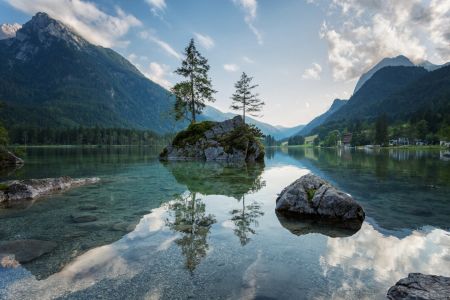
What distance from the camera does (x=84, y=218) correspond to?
8.05m

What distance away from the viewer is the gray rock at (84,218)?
784 centimetres

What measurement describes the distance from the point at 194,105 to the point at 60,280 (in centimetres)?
4423

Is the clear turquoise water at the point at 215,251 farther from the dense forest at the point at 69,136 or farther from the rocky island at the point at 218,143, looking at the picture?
the dense forest at the point at 69,136

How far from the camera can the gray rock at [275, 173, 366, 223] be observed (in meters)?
7.99

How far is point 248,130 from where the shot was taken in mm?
40125

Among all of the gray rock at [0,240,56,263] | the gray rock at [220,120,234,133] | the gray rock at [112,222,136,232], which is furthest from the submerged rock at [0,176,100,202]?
the gray rock at [220,120,234,133]

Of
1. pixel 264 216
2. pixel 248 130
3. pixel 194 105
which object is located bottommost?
pixel 264 216

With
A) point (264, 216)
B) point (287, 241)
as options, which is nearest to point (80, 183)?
point (264, 216)

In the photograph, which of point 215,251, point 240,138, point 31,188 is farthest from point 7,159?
point 215,251

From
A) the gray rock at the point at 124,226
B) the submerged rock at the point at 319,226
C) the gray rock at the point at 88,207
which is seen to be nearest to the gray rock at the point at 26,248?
the gray rock at the point at 124,226

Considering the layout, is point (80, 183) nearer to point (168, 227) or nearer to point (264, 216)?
point (168, 227)

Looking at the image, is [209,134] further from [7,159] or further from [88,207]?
[88,207]

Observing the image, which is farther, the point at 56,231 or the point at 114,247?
the point at 56,231

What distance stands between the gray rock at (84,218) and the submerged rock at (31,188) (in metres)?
5.53
